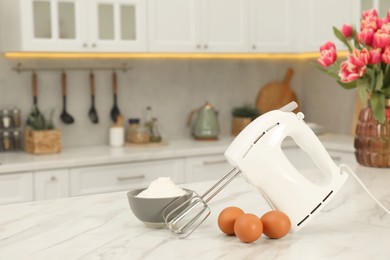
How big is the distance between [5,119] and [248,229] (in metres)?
2.62

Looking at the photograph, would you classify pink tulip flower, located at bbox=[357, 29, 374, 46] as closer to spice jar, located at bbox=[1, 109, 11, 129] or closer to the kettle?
the kettle

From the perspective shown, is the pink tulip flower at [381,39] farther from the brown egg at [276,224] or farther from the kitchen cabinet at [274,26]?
the kitchen cabinet at [274,26]

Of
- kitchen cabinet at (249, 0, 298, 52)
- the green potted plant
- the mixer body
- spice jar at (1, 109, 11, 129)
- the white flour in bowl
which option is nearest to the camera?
the mixer body

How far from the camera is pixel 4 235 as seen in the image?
1650 millimetres

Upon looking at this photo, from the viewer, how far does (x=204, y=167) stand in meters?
3.96

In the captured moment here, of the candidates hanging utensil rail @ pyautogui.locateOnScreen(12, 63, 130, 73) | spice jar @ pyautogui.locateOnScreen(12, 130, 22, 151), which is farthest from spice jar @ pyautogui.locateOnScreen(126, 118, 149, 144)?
spice jar @ pyautogui.locateOnScreen(12, 130, 22, 151)

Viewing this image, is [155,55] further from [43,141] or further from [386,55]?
[386,55]

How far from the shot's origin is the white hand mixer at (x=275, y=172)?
62.6 inches

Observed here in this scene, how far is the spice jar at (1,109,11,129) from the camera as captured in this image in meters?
3.80

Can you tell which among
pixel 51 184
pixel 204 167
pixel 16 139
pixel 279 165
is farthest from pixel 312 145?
pixel 16 139

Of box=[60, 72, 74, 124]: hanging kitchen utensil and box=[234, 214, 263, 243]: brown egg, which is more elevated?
box=[60, 72, 74, 124]: hanging kitchen utensil

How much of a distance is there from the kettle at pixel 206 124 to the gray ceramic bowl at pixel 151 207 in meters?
2.62

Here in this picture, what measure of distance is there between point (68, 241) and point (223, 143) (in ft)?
8.70

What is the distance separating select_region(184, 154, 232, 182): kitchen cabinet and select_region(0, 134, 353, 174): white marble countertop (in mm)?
34
